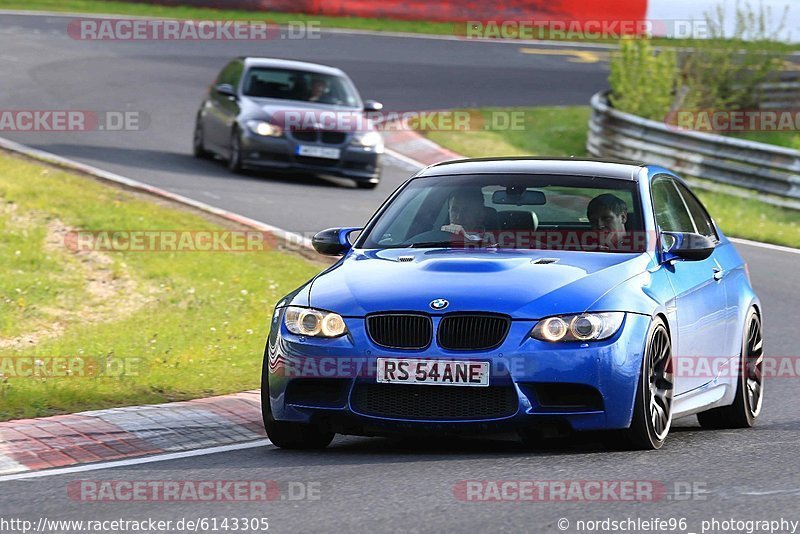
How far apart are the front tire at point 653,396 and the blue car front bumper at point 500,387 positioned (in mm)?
69

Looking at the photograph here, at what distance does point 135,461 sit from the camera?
7891 millimetres

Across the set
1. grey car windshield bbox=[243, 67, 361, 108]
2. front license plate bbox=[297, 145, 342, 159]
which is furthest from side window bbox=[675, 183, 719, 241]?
grey car windshield bbox=[243, 67, 361, 108]

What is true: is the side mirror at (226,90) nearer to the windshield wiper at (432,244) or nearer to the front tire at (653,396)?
the windshield wiper at (432,244)

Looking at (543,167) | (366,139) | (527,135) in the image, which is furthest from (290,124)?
(543,167)

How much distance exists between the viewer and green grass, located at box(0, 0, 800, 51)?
122 feet

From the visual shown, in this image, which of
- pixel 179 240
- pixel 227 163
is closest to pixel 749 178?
pixel 227 163

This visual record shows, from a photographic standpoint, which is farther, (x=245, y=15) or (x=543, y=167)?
(x=245, y=15)

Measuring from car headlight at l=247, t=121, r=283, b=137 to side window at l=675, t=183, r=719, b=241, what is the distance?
38.9ft

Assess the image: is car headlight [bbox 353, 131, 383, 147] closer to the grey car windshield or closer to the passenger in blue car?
the grey car windshield

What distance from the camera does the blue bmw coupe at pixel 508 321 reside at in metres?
7.63

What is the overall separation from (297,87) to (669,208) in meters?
13.5

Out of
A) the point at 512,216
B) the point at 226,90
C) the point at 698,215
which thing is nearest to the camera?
the point at 512,216

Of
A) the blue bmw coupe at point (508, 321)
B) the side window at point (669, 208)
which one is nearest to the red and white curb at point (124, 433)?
the blue bmw coupe at point (508, 321)

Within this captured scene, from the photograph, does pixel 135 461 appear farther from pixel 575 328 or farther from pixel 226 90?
pixel 226 90
